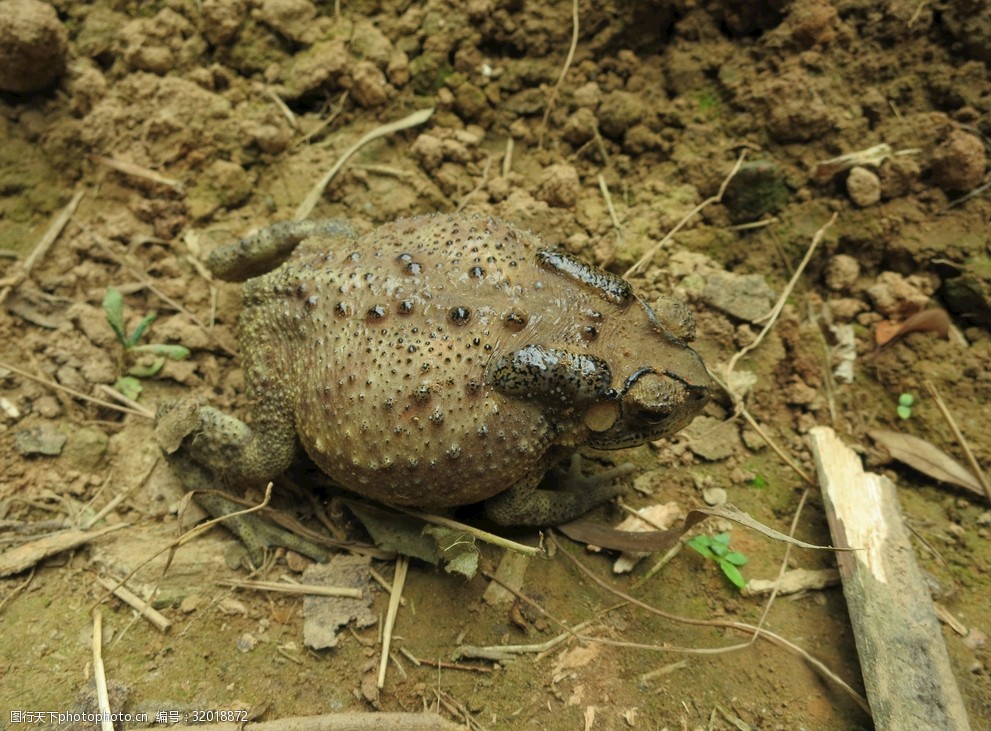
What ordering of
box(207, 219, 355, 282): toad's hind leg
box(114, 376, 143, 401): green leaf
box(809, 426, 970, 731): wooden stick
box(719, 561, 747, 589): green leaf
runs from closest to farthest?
box(809, 426, 970, 731): wooden stick < box(719, 561, 747, 589): green leaf < box(207, 219, 355, 282): toad's hind leg < box(114, 376, 143, 401): green leaf

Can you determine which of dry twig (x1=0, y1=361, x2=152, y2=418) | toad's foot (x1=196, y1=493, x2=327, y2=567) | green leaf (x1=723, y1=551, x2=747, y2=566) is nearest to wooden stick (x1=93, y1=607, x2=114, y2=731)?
toad's foot (x1=196, y1=493, x2=327, y2=567)

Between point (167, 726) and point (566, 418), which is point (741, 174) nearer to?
point (566, 418)

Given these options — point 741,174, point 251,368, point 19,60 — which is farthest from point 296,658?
point 19,60

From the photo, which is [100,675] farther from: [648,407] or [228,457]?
[648,407]

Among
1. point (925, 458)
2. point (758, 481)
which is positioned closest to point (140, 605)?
point (758, 481)

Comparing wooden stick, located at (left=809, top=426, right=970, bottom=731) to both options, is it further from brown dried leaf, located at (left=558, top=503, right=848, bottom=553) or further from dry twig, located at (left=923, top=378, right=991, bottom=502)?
dry twig, located at (left=923, top=378, right=991, bottom=502)
